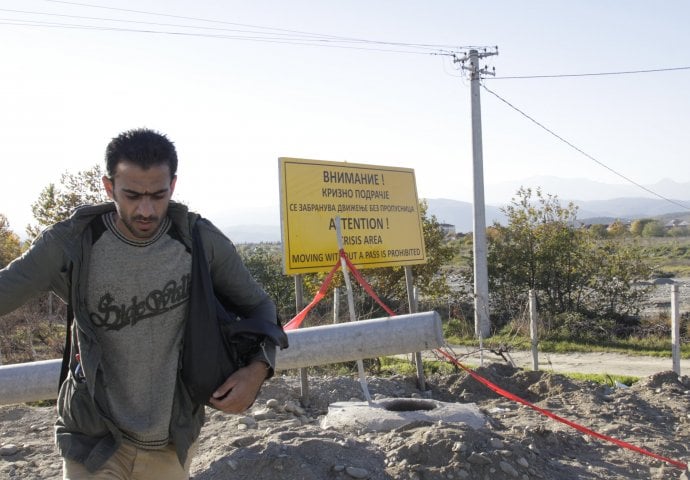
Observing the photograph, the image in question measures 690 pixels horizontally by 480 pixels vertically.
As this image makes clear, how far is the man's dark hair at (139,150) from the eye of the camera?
8.12 feet

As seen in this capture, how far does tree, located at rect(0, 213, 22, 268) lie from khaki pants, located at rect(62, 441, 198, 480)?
1932cm

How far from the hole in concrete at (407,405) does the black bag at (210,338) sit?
391cm

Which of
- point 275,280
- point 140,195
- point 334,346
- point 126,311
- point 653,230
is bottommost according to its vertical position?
point 275,280

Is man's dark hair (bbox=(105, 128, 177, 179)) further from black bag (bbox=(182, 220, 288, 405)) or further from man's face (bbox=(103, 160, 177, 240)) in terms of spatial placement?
black bag (bbox=(182, 220, 288, 405))

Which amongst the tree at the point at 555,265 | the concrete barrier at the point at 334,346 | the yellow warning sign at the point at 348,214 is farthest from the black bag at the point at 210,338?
the tree at the point at 555,265

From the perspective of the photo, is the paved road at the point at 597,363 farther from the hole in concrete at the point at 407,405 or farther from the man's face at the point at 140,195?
the man's face at the point at 140,195

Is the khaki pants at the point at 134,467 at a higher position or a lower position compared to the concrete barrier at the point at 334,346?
lower

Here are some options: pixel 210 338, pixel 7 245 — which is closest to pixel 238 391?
pixel 210 338

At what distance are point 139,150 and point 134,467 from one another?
3.66 feet

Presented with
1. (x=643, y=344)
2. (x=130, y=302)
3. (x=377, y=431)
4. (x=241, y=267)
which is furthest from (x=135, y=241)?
(x=643, y=344)

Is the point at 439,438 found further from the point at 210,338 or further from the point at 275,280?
the point at 275,280

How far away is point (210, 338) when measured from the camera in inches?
100

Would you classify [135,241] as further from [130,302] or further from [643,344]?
[643,344]

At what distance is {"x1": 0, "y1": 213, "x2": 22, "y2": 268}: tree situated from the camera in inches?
845
